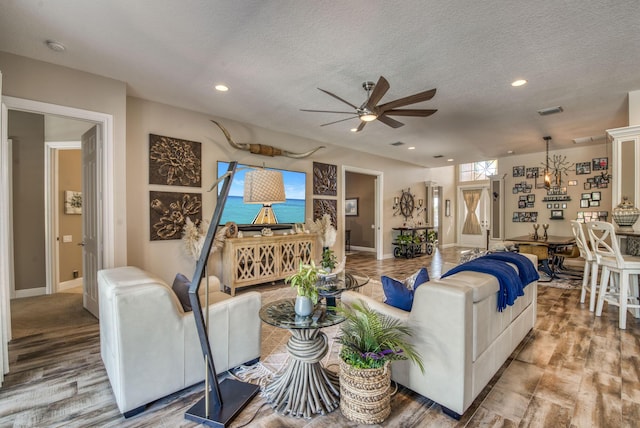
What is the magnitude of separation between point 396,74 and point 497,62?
100cm

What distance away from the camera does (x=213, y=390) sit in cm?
186

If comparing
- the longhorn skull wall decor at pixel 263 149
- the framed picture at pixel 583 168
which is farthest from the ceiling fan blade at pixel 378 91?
the framed picture at pixel 583 168

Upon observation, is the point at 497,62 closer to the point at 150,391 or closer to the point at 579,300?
the point at 579,300

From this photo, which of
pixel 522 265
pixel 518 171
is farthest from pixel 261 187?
pixel 518 171

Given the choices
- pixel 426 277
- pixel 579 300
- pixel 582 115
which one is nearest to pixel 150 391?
pixel 426 277

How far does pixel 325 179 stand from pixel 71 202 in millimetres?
4631

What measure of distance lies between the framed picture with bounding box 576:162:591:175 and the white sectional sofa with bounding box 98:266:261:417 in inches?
330

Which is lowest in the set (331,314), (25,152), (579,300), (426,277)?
(579,300)

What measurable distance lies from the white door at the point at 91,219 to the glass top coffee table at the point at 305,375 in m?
2.74

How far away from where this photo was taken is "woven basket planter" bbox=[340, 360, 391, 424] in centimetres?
168

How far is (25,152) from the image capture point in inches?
176

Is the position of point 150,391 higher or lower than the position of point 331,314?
lower

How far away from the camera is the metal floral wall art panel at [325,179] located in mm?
6132

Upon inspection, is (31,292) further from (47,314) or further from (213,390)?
(213,390)
